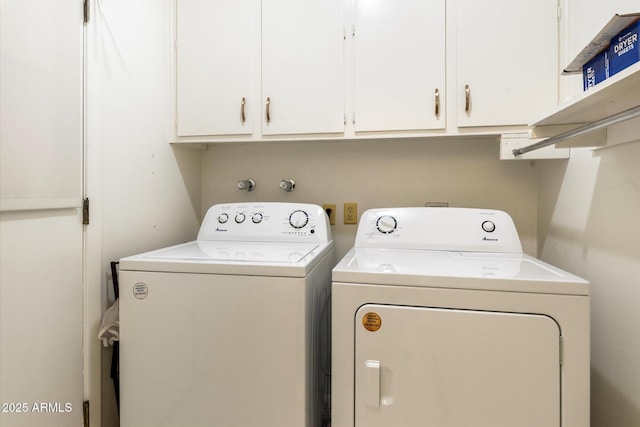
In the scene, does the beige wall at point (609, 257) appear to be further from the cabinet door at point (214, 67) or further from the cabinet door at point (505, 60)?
the cabinet door at point (214, 67)

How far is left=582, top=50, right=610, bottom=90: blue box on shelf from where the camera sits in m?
0.87

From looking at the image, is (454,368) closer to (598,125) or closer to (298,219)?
(598,125)

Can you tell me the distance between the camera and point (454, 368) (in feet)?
3.13

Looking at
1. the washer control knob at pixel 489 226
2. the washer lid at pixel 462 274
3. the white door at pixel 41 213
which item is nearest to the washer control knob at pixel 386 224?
the washer lid at pixel 462 274

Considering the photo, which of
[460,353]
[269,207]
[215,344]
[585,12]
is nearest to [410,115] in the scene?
[585,12]

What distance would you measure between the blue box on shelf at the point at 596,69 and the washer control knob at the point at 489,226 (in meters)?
0.64

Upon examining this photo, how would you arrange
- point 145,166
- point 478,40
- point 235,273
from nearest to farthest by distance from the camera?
point 235,273 < point 478,40 < point 145,166

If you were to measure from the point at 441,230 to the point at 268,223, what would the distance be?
82 centimetres

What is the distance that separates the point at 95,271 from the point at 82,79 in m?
0.72

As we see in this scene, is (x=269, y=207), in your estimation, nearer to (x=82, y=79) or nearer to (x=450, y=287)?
(x=82, y=79)

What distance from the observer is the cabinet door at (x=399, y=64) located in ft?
4.91

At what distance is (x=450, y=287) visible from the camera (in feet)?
3.16

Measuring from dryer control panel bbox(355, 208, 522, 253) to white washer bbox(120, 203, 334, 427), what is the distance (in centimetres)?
42

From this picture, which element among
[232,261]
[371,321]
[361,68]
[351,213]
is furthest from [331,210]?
[371,321]
